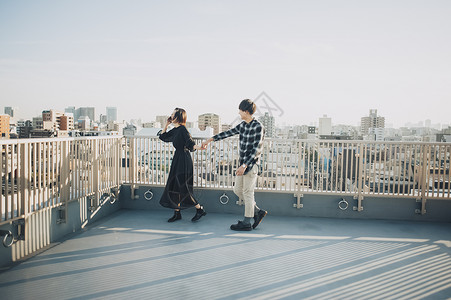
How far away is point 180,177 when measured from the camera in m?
3.79

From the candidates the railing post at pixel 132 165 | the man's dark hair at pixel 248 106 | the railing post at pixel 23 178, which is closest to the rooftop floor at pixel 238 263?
the railing post at pixel 23 178

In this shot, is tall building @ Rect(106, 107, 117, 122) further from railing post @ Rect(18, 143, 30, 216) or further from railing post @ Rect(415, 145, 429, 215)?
railing post @ Rect(415, 145, 429, 215)

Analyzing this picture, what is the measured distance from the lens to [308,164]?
4160 millimetres

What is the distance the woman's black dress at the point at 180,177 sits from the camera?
3781 mm

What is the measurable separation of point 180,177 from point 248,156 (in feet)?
3.19

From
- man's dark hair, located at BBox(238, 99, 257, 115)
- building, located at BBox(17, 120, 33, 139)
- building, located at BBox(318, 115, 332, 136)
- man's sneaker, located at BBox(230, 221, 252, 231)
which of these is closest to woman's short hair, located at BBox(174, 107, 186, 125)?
man's dark hair, located at BBox(238, 99, 257, 115)

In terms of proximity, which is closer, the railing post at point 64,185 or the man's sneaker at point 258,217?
the railing post at point 64,185

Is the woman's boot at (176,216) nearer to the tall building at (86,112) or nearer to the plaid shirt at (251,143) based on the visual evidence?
the plaid shirt at (251,143)

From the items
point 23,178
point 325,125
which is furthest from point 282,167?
point 325,125

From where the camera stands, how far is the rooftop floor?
2076 mm

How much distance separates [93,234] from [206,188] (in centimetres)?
167

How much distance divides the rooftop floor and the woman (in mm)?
295

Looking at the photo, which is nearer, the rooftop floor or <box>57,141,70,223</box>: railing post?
the rooftop floor

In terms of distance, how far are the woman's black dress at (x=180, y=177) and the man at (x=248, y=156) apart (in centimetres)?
67
